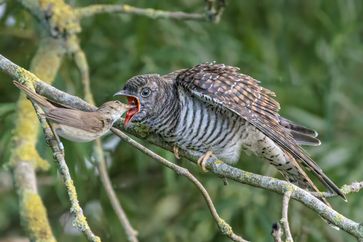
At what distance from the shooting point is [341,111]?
24.3ft

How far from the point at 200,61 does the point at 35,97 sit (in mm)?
2871

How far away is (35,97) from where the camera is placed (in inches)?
132

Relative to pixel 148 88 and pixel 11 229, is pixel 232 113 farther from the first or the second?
pixel 11 229

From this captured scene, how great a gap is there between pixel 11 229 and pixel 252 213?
5.43 ft

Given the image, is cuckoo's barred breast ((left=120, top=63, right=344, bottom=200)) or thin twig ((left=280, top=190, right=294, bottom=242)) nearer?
thin twig ((left=280, top=190, right=294, bottom=242))

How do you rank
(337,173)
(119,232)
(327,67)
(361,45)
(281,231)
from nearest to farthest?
(281,231), (119,232), (337,173), (327,67), (361,45)

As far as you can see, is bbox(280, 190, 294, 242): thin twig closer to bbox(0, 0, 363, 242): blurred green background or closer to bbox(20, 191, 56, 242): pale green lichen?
bbox(20, 191, 56, 242): pale green lichen

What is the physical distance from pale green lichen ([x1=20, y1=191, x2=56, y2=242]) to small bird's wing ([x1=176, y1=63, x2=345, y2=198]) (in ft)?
3.11

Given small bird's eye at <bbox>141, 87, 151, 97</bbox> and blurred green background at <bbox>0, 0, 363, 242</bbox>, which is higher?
blurred green background at <bbox>0, 0, 363, 242</bbox>

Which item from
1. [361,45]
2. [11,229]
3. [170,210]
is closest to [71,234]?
[11,229]

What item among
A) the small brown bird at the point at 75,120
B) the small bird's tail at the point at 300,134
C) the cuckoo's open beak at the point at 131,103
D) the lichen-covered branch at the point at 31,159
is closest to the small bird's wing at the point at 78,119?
the small brown bird at the point at 75,120

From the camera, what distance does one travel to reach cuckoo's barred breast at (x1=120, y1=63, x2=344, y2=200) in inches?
178

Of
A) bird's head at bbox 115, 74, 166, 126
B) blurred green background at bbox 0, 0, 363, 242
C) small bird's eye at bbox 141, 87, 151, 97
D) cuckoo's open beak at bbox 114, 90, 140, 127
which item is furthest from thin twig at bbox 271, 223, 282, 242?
blurred green background at bbox 0, 0, 363, 242

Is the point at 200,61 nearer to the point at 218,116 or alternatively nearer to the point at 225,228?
the point at 218,116
